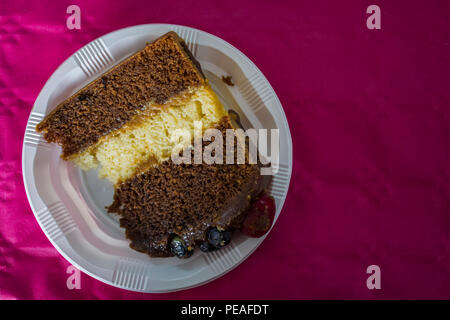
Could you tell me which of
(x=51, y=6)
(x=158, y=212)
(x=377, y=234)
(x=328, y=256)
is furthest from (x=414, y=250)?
(x=51, y=6)

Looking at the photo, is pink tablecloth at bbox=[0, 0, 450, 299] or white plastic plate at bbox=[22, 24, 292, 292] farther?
pink tablecloth at bbox=[0, 0, 450, 299]

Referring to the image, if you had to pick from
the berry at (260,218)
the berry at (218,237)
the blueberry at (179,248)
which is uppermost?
the berry at (260,218)

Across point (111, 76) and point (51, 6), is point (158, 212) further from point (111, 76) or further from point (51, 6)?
point (51, 6)

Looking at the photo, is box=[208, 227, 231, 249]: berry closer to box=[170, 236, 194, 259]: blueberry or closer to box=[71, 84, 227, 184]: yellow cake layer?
box=[170, 236, 194, 259]: blueberry

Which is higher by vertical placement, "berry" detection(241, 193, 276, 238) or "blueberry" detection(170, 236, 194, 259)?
"berry" detection(241, 193, 276, 238)

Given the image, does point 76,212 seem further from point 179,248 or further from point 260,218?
point 260,218

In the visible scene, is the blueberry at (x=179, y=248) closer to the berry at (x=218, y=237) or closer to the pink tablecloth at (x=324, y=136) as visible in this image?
the berry at (x=218, y=237)

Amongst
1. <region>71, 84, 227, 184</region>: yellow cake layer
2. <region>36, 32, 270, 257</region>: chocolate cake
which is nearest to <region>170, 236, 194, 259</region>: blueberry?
<region>36, 32, 270, 257</region>: chocolate cake

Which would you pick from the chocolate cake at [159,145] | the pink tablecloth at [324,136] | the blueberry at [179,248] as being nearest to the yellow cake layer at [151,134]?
the chocolate cake at [159,145]
